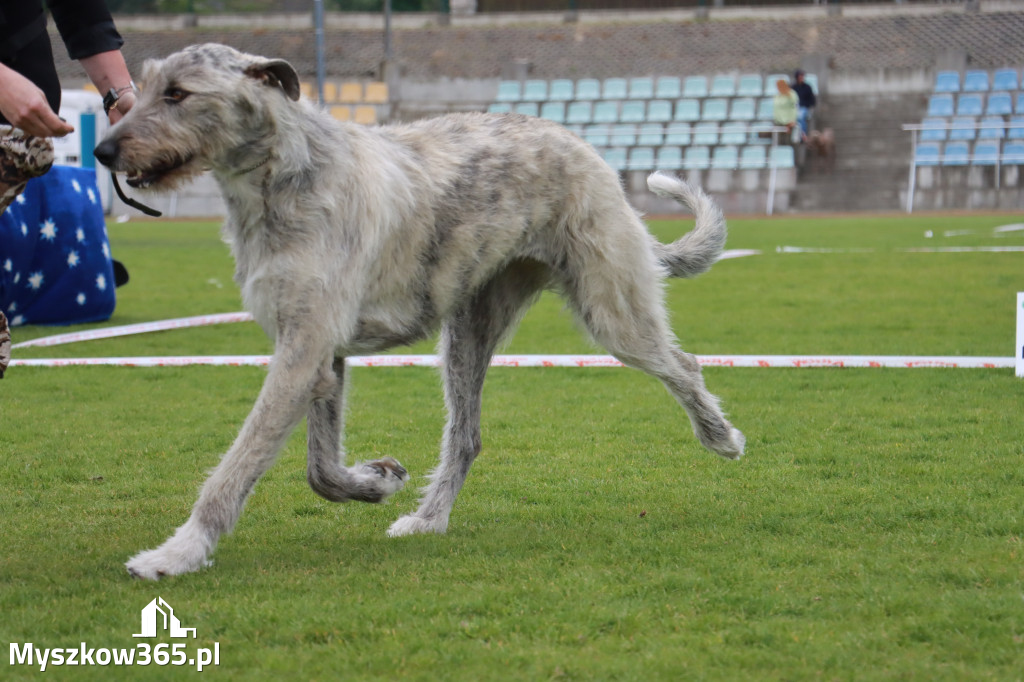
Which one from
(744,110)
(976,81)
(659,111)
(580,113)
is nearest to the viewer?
(976,81)

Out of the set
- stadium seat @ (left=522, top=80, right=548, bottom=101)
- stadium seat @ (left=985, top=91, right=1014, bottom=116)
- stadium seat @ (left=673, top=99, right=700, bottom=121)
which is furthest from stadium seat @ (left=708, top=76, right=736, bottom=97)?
stadium seat @ (left=985, top=91, right=1014, bottom=116)

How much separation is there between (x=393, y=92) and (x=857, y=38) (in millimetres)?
14706

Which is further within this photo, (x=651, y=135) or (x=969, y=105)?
(x=651, y=135)

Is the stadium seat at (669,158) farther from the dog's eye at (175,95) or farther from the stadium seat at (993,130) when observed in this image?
the dog's eye at (175,95)

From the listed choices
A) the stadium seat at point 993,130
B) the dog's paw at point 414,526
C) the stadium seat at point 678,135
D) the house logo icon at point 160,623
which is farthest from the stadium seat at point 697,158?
the house logo icon at point 160,623

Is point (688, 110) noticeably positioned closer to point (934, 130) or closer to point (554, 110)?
point (554, 110)

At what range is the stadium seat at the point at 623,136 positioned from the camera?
32.9 m

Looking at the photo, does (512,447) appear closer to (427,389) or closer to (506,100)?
(427,389)

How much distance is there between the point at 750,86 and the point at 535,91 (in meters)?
6.29

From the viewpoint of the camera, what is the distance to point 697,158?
32000mm

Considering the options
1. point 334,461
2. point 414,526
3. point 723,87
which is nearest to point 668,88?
point 723,87

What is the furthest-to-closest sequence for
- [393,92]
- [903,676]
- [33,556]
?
[393,92] → [33,556] → [903,676]

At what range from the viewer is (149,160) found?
371 cm

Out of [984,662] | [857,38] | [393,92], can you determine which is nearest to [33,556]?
[984,662]
